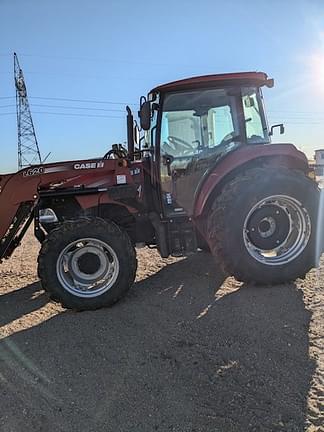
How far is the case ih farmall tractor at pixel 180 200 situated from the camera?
4762 millimetres

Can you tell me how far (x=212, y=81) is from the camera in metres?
5.05

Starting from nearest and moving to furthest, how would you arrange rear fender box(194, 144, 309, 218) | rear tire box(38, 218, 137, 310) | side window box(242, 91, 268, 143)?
rear tire box(38, 218, 137, 310), rear fender box(194, 144, 309, 218), side window box(242, 91, 268, 143)

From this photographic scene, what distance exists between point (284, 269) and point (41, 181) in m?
3.04

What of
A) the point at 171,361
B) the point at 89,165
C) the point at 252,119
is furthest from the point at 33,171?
the point at 171,361

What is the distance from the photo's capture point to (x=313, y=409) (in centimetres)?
268

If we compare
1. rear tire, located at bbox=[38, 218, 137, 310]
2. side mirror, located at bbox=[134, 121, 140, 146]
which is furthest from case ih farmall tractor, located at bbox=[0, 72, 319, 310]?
side mirror, located at bbox=[134, 121, 140, 146]

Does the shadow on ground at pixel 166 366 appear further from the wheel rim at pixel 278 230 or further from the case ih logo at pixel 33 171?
the case ih logo at pixel 33 171

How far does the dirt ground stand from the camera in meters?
2.68

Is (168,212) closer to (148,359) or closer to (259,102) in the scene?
(259,102)

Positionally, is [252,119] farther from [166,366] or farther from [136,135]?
[166,366]

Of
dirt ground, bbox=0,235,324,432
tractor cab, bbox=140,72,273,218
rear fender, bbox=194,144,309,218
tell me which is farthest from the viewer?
tractor cab, bbox=140,72,273,218

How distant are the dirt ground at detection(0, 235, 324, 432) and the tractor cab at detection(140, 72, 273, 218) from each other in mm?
1242

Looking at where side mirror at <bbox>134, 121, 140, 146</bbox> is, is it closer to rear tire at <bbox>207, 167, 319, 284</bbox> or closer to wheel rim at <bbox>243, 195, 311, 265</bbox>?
rear tire at <bbox>207, 167, 319, 284</bbox>

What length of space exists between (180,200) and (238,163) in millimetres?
861
